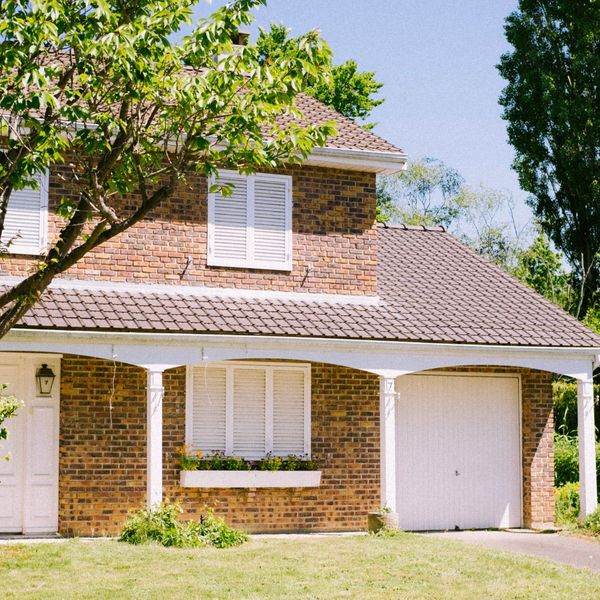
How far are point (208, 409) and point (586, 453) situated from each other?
6.03m

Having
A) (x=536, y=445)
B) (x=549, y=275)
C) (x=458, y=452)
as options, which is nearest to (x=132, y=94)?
(x=458, y=452)

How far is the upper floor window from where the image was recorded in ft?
57.1

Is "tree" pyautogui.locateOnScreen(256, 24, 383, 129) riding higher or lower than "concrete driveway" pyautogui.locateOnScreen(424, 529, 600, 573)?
higher

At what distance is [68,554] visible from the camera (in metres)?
13.5

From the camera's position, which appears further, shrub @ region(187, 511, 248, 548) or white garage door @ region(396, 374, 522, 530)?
white garage door @ region(396, 374, 522, 530)

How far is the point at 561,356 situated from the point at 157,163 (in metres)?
8.52

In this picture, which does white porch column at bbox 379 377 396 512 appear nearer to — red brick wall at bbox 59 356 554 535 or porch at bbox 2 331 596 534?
porch at bbox 2 331 596 534

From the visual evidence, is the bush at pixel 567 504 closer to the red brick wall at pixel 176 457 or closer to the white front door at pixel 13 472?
the red brick wall at pixel 176 457

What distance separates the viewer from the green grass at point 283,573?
1162 cm

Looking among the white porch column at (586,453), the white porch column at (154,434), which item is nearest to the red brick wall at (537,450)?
the white porch column at (586,453)

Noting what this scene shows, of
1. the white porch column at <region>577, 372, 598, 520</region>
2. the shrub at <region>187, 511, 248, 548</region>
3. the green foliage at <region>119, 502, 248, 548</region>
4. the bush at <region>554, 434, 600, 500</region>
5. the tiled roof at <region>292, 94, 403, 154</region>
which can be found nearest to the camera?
the green foliage at <region>119, 502, 248, 548</region>

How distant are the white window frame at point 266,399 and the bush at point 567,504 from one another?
477cm

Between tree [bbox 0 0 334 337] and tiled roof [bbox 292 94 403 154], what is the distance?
18.7 ft

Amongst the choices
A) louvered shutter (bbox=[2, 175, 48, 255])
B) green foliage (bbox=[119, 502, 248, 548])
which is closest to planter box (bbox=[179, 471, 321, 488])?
green foliage (bbox=[119, 502, 248, 548])
